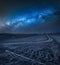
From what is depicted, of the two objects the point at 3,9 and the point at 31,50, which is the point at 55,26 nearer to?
the point at 31,50

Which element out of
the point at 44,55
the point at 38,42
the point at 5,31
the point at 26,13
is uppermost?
the point at 26,13

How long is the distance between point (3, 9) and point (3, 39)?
0.90 ft

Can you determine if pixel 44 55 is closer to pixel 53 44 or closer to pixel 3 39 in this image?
pixel 53 44

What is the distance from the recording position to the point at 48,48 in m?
1.46

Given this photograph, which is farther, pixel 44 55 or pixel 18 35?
pixel 18 35

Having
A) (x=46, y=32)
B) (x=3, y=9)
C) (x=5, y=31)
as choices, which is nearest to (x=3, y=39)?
(x=5, y=31)

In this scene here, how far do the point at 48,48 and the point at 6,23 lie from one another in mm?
444

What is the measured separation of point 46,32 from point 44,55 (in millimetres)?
228

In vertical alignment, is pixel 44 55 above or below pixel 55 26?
below

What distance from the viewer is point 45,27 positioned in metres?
1.52

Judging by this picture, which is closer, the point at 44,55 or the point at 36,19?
the point at 44,55

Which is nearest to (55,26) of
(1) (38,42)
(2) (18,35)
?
(1) (38,42)

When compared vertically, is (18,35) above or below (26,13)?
below

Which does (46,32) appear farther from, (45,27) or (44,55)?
(44,55)
